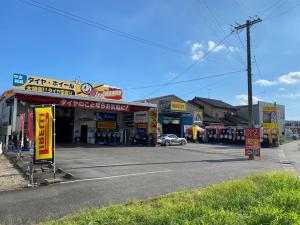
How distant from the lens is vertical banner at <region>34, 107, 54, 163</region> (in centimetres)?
1019

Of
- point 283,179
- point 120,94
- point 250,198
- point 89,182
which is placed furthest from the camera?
point 120,94

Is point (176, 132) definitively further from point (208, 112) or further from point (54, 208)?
point (54, 208)

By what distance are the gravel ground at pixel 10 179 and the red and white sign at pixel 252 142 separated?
14355mm

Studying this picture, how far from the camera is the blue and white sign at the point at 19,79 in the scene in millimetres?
28875

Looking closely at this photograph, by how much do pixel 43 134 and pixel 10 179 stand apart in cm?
187

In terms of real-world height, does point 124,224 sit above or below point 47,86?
below

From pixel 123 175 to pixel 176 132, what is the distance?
1225 inches

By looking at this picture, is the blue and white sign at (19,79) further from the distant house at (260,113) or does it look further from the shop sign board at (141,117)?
the distant house at (260,113)

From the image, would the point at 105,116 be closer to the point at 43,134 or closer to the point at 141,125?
the point at 141,125

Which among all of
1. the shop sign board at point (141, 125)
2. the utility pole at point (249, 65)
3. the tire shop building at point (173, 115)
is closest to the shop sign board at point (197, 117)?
the tire shop building at point (173, 115)

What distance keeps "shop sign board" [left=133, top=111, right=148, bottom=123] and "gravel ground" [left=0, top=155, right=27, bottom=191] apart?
18799 mm

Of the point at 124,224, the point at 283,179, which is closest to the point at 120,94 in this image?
the point at 283,179

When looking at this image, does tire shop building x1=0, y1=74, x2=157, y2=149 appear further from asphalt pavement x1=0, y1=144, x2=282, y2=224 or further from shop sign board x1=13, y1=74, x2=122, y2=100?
asphalt pavement x1=0, y1=144, x2=282, y2=224

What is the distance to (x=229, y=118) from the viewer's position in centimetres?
5766
